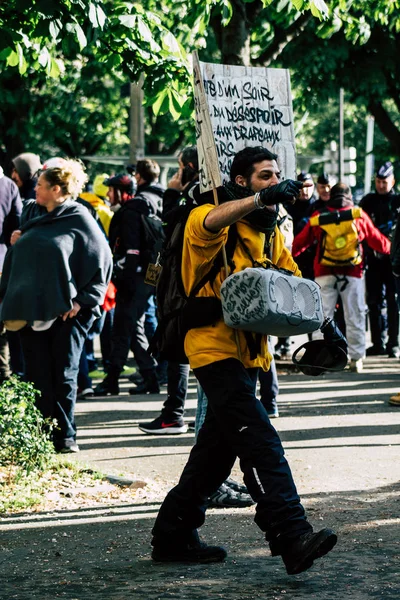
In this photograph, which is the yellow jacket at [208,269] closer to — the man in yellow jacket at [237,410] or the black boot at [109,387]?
the man in yellow jacket at [237,410]

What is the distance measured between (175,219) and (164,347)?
0.60 meters

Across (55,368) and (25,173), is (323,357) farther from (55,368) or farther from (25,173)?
(25,173)

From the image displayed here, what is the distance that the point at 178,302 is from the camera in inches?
207

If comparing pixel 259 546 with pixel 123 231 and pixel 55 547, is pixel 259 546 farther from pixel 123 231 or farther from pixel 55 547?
pixel 123 231

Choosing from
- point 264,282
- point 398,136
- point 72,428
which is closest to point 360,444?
point 72,428

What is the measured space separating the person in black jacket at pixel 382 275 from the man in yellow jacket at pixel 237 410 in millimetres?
8200

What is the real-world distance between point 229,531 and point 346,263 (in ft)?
21.2

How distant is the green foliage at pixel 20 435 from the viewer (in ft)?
23.0

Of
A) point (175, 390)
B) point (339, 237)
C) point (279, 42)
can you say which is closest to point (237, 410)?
point (175, 390)

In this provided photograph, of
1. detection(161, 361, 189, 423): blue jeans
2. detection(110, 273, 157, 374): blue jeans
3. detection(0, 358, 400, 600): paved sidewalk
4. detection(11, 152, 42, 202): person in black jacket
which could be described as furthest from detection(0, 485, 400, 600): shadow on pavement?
detection(11, 152, 42, 202): person in black jacket

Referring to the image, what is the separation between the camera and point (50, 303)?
8.05 meters

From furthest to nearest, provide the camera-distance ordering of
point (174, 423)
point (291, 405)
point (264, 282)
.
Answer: point (291, 405)
point (174, 423)
point (264, 282)

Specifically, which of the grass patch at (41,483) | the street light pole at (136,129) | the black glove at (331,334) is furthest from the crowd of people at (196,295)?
the street light pole at (136,129)

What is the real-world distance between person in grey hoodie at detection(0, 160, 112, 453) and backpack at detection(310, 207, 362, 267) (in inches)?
163
